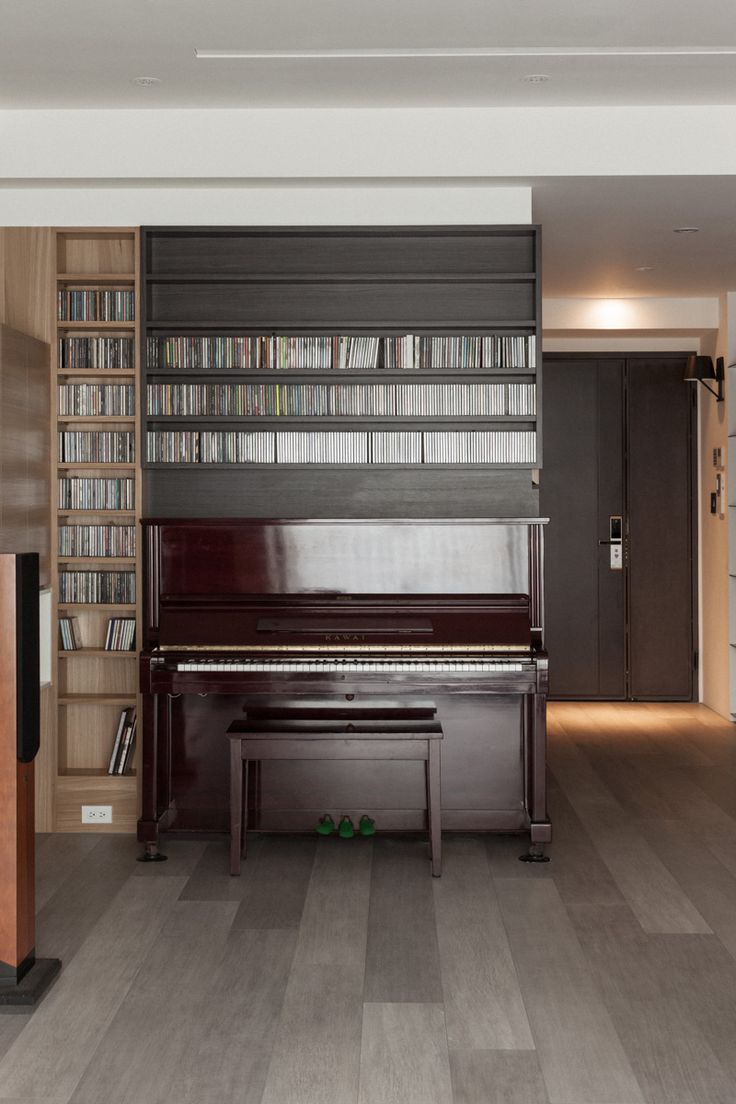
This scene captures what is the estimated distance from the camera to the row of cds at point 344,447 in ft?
15.5

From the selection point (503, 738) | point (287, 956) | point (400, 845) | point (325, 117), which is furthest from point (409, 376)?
point (287, 956)

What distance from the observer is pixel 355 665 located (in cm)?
425

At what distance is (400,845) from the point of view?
14.7 ft

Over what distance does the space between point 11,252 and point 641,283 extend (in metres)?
3.86

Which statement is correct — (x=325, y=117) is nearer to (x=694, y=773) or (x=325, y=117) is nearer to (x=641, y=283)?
(x=641, y=283)

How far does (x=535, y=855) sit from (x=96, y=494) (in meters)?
2.33

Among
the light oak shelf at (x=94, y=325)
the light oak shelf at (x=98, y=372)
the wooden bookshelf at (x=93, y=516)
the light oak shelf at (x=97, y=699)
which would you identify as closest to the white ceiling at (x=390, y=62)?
the wooden bookshelf at (x=93, y=516)

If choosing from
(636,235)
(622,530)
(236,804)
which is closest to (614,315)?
(622,530)

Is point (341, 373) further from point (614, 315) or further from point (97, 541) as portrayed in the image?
point (614, 315)

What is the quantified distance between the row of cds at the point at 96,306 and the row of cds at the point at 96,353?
3.6 inches

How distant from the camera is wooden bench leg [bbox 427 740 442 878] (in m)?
4.09

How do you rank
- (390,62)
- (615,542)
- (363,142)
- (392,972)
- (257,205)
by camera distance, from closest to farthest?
(392,972), (390,62), (363,142), (257,205), (615,542)

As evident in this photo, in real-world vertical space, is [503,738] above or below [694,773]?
above

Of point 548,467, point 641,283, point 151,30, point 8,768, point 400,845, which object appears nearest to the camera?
point 8,768
